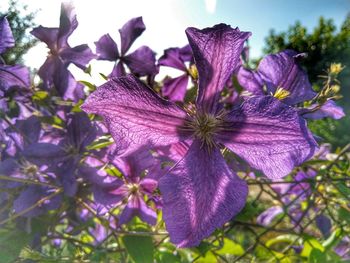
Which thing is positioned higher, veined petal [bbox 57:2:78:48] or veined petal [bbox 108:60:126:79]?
veined petal [bbox 57:2:78:48]

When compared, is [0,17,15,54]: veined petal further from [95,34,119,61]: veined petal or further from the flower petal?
the flower petal

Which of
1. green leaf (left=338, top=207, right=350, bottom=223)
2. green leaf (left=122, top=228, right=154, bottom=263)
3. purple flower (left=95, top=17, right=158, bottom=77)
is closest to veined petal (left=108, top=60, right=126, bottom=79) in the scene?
purple flower (left=95, top=17, right=158, bottom=77)

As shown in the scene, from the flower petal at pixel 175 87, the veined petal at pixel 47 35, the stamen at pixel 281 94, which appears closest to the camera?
the stamen at pixel 281 94

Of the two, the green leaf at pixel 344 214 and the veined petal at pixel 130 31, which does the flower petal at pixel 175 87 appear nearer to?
the veined petal at pixel 130 31

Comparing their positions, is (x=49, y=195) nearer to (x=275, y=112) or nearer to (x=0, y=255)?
(x=0, y=255)

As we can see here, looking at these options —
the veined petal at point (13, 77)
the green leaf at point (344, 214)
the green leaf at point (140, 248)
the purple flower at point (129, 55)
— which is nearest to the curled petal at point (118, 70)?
the purple flower at point (129, 55)

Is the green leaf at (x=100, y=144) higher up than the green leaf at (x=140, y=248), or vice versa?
the green leaf at (x=100, y=144)

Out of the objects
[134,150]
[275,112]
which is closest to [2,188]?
[134,150]
